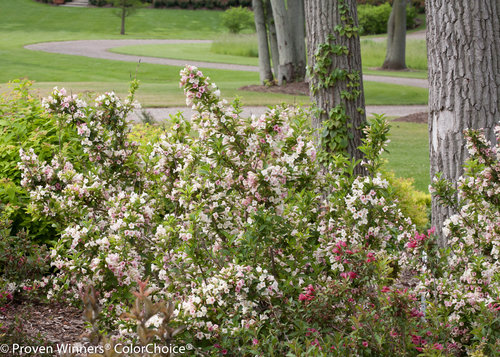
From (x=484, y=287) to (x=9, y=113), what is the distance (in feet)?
17.8

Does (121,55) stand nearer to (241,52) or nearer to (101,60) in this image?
(101,60)

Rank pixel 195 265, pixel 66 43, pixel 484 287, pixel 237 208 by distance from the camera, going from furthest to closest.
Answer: pixel 66 43
pixel 237 208
pixel 195 265
pixel 484 287

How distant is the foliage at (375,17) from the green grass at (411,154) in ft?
106

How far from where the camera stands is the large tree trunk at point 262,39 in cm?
2005

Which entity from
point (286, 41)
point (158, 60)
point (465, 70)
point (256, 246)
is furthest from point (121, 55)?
point (256, 246)

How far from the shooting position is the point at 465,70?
436cm

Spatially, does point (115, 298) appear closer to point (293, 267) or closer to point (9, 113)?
point (293, 267)

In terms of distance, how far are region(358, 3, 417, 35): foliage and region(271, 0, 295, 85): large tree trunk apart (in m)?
26.2

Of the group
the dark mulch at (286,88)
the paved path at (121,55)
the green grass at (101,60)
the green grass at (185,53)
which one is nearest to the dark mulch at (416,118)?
the green grass at (101,60)

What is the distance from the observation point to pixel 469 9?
14.2 feet

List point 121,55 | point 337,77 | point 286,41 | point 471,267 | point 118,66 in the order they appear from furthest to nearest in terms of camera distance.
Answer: point 121,55, point 118,66, point 286,41, point 337,77, point 471,267

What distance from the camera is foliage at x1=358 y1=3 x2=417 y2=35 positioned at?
45.4 metres

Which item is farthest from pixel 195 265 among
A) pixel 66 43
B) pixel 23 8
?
pixel 23 8

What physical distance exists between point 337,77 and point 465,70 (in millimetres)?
1781
